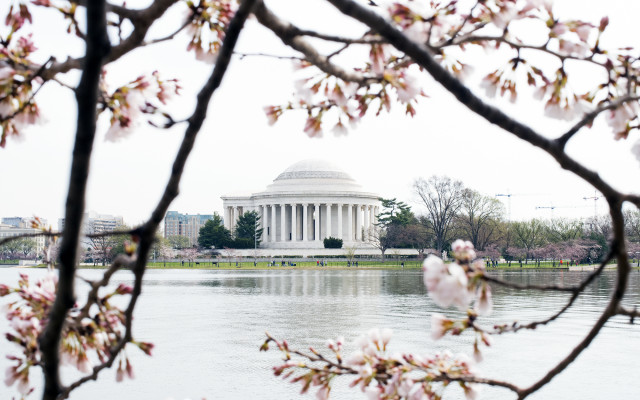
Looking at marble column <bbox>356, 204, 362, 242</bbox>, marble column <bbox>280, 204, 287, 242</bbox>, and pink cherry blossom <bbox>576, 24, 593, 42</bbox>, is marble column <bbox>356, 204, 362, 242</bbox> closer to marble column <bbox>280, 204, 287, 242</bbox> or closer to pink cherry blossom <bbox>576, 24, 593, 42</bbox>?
marble column <bbox>280, 204, 287, 242</bbox>

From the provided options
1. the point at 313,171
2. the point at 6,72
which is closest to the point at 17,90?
the point at 6,72

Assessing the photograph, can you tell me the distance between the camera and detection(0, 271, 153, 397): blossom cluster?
207cm

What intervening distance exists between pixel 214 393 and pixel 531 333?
29.9ft

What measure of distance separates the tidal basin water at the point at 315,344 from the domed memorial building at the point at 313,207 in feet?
231

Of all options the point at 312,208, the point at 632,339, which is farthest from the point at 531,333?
the point at 312,208

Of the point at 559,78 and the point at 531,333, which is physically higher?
the point at 559,78

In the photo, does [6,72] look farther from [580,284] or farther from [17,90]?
[580,284]

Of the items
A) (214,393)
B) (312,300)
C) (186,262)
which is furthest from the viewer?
(186,262)

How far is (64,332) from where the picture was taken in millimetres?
2141

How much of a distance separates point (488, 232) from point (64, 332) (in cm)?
7420

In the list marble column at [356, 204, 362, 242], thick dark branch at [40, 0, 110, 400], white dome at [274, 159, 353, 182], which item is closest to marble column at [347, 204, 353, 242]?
marble column at [356, 204, 362, 242]

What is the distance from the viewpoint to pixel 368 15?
1.52 metres

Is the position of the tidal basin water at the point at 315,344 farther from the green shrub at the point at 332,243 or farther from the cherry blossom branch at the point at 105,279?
the green shrub at the point at 332,243

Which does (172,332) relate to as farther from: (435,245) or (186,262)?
(186,262)
